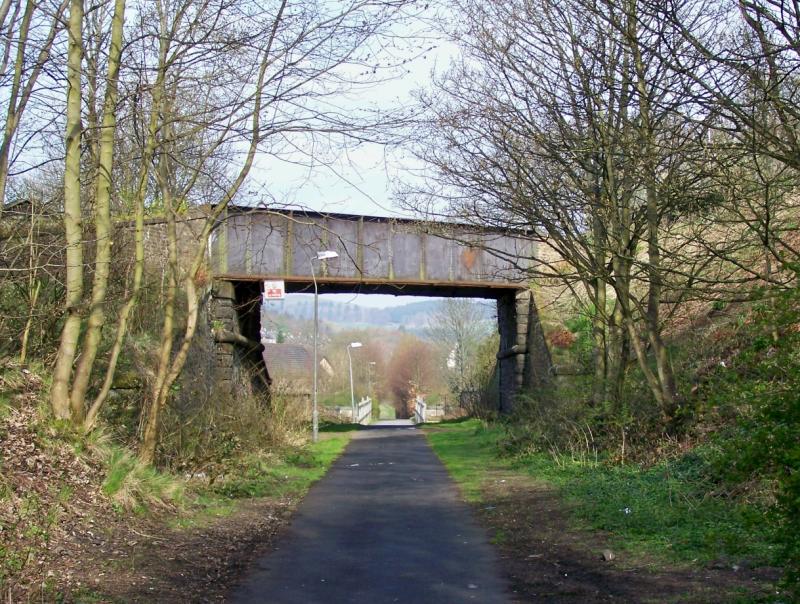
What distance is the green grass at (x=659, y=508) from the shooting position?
7105 millimetres

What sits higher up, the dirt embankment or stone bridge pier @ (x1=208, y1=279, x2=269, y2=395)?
stone bridge pier @ (x1=208, y1=279, x2=269, y2=395)

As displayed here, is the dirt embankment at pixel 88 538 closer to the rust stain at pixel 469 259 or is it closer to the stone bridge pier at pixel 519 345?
the stone bridge pier at pixel 519 345

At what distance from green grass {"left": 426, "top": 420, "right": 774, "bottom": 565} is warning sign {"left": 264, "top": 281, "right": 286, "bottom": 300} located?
22.4ft

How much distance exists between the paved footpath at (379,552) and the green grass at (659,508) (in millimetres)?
1206

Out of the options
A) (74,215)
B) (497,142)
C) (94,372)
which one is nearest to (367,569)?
(74,215)

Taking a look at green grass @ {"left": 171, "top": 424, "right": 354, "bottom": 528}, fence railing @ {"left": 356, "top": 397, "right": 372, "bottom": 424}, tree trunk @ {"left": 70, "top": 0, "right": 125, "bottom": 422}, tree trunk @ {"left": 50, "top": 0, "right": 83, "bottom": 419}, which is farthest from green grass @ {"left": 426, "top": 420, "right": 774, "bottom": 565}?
fence railing @ {"left": 356, "top": 397, "right": 372, "bottom": 424}

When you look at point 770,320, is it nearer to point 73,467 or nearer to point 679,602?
point 679,602

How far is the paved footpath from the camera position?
6.84 metres

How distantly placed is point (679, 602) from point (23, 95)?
379 inches

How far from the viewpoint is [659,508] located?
30.7 feet

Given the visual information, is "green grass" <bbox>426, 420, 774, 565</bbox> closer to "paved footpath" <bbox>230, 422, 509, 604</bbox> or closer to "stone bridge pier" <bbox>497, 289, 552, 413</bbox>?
"paved footpath" <bbox>230, 422, 509, 604</bbox>

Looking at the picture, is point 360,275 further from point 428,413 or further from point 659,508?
point 428,413

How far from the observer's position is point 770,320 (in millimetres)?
5688

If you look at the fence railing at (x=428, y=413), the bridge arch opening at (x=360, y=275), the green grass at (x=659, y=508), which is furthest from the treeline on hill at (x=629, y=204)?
the fence railing at (x=428, y=413)
